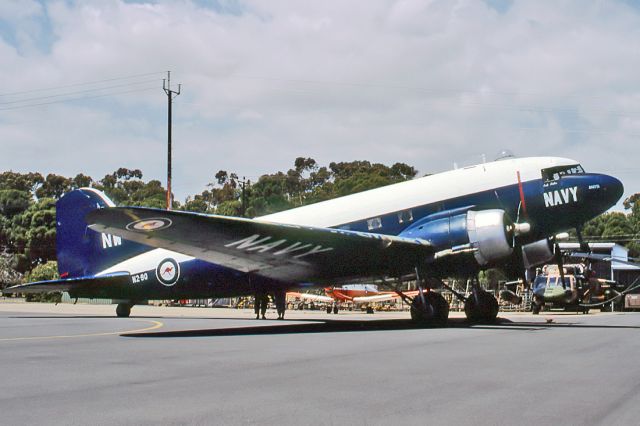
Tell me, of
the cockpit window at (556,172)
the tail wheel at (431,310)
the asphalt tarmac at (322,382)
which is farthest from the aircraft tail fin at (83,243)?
the cockpit window at (556,172)

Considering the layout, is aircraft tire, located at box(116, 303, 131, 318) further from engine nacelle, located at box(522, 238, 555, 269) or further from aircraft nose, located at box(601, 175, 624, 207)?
aircraft nose, located at box(601, 175, 624, 207)

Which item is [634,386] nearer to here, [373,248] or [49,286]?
[373,248]

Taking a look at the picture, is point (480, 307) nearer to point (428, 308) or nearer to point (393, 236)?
point (428, 308)

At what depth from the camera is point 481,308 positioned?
74.9ft

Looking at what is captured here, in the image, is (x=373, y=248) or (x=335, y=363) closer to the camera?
(x=335, y=363)

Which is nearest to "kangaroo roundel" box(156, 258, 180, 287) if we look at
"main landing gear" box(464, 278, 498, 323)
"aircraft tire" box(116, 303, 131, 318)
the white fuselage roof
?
the white fuselage roof

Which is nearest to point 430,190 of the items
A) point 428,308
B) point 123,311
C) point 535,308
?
point 428,308

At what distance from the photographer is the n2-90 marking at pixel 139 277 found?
79.0 feet

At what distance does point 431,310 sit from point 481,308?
11.8 feet

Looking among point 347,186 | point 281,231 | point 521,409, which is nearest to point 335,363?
point 521,409

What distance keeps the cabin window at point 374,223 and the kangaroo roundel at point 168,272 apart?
23.9 ft

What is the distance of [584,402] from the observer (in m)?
6.98

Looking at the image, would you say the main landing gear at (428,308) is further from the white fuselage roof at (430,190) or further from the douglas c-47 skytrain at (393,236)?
the white fuselage roof at (430,190)

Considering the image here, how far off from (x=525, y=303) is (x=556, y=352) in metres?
→ 33.2
